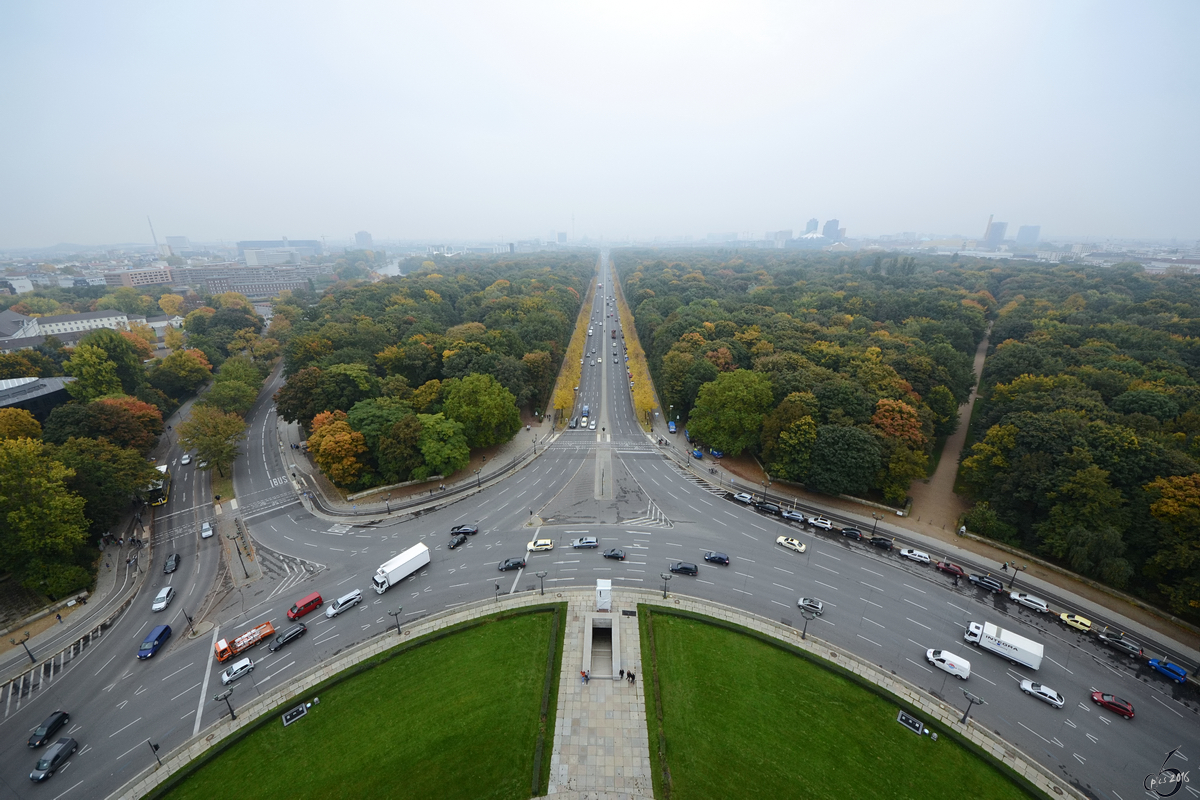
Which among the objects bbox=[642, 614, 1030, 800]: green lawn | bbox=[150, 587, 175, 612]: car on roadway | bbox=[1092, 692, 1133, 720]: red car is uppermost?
bbox=[150, 587, 175, 612]: car on roadway

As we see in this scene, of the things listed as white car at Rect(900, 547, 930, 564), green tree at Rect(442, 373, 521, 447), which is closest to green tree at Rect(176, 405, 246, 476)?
green tree at Rect(442, 373, 521, 447)

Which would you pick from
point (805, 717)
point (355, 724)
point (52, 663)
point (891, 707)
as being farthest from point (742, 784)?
point (52, 663)

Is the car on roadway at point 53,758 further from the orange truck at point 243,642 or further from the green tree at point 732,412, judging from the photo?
the green tree at point 732,412

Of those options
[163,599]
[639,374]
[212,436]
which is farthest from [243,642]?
[639,374]

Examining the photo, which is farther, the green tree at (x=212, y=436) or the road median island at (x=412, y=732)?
the green tree at (x=212, y=436)

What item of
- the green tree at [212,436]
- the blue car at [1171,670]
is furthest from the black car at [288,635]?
the blue car at [1171,670]

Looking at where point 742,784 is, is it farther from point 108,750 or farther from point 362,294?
point 362,294

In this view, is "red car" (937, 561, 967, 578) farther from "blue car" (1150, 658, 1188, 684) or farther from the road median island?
the road median island
